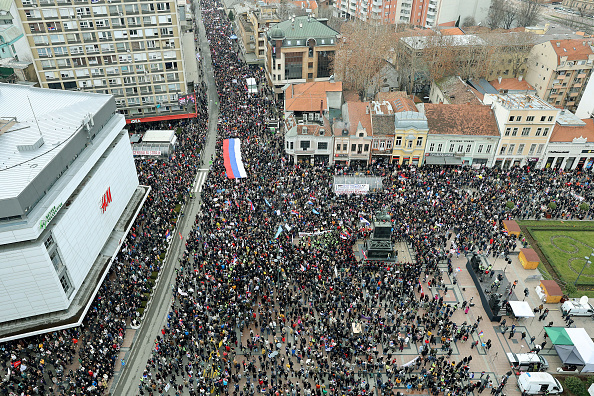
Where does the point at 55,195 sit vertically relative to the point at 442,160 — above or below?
above

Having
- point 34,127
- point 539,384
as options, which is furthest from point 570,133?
point 34,127

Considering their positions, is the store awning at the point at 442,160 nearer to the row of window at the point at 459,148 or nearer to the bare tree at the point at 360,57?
the row of window at the point at 459,148

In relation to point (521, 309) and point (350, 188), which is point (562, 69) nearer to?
point (350, 188)

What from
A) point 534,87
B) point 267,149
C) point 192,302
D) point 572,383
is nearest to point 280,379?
point 192,302

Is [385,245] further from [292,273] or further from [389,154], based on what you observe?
[389,154]

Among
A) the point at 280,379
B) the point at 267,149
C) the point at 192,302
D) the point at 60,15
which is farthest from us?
the point at 267,149

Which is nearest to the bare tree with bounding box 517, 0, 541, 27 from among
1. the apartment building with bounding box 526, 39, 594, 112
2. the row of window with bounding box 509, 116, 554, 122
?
the apartment building with bounding box 526, 39, 594, 112
